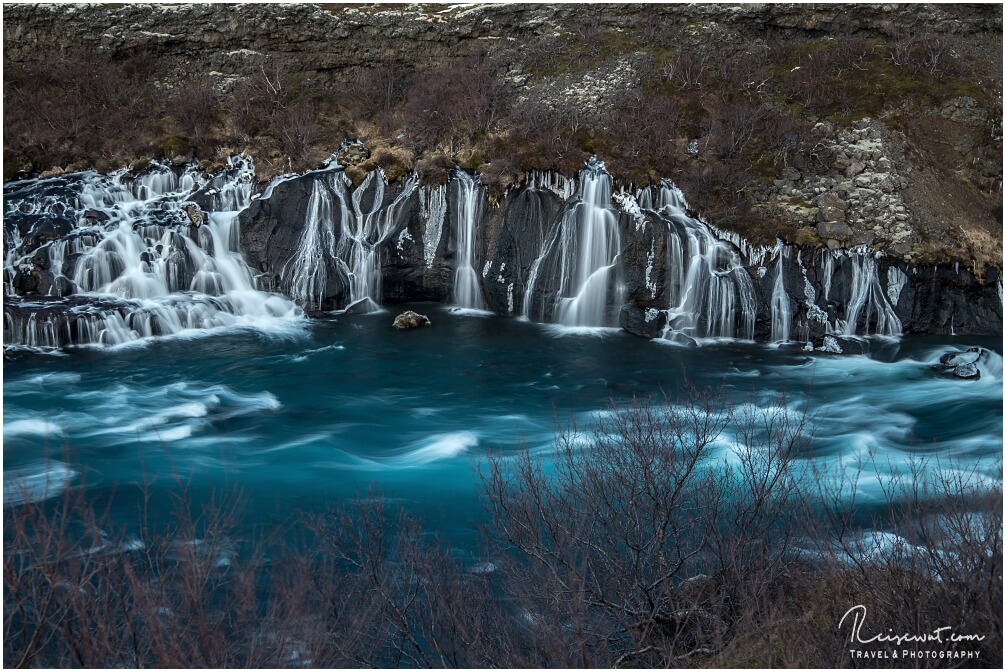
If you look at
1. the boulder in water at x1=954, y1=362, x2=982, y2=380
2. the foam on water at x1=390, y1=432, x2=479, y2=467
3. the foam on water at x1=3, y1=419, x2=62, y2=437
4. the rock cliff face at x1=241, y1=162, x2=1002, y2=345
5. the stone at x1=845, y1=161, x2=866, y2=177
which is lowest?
the foam on water at x1=390, y1=432, x2=479, y2=467

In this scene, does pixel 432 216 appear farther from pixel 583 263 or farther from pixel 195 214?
pixel 195 214

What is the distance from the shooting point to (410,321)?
26625mm

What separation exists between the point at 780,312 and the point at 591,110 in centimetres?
1152

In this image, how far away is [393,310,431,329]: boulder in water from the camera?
26.6 m

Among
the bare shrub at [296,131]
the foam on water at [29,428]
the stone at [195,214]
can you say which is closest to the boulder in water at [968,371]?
→ the foam on water at [29,428]

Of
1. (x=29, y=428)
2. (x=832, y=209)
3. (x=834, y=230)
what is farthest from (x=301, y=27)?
(x=834, y=230)

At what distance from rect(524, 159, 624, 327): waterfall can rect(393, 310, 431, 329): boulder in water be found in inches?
135

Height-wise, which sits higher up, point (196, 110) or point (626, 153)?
point (196, 110)

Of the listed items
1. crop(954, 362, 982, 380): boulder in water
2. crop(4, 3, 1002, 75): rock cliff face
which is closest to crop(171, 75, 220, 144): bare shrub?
crop(4, 3, 1002, 75): rock cliff face

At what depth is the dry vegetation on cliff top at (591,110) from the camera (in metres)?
27.9

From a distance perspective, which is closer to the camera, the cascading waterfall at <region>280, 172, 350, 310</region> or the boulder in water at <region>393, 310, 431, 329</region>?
the boulder in water at <region>393, 310, 431, 329</region>

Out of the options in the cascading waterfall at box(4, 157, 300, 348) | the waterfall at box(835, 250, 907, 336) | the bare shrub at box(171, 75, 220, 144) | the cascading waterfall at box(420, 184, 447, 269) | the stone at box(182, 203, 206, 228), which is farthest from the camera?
the bare shrub at box(171, 75, 220, 144)

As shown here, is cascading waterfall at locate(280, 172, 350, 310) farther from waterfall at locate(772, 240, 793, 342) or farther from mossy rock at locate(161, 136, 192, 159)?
waterfall at locate(772, 240, 793, 342)

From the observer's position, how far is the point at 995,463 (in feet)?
54.6
